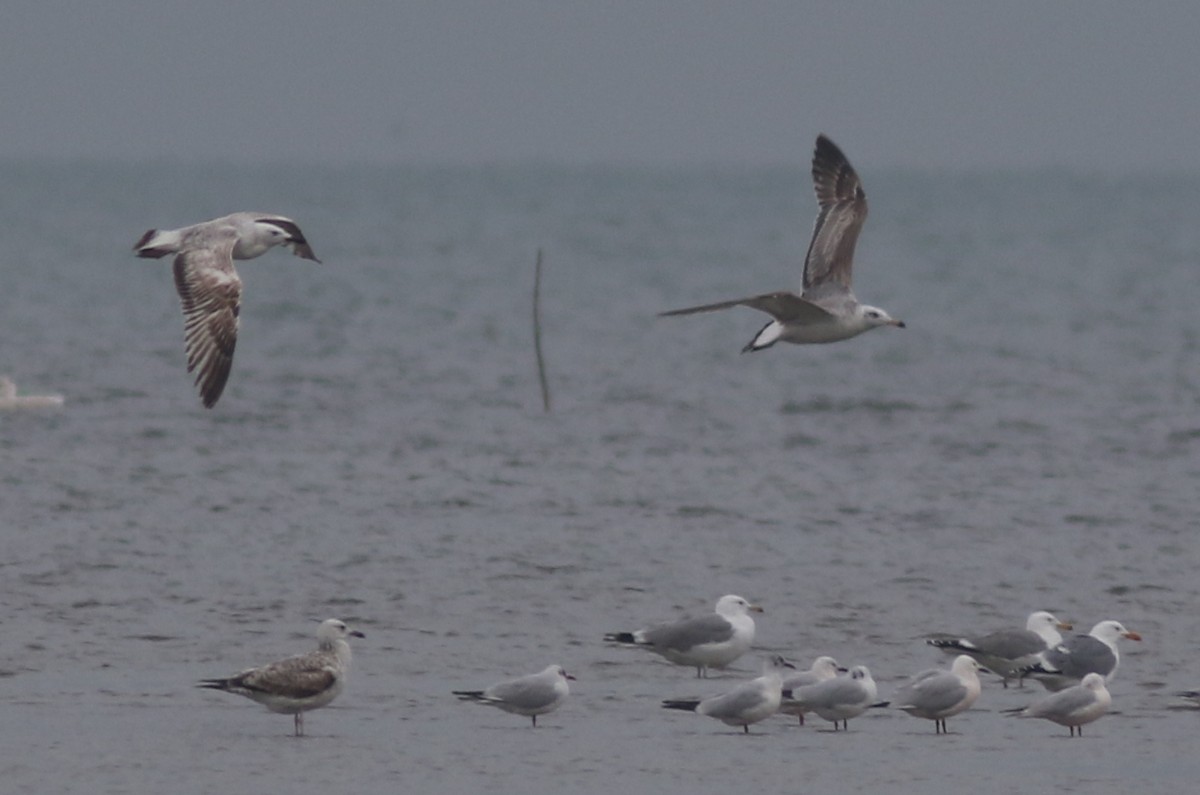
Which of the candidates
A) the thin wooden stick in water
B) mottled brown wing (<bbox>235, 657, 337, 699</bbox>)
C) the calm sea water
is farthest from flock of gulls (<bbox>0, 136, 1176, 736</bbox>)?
the thin wooden stick in water

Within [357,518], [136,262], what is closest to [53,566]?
[357,518]

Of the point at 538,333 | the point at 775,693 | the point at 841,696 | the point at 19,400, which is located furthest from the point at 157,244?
the point at 19,400

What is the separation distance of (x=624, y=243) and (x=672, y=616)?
3205 inches

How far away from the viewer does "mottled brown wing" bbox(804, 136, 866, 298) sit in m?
16.9

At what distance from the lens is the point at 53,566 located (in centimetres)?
1891

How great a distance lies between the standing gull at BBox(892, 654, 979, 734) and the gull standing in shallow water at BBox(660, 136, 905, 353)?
2520 millimetres

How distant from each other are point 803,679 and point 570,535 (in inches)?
279

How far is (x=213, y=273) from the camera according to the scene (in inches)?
574

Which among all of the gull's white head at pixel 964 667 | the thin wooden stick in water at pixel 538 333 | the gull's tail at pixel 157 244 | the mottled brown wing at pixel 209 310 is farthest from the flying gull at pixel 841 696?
the thin wooden stick in water at pixel 538 333

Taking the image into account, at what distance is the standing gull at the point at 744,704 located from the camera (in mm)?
13688

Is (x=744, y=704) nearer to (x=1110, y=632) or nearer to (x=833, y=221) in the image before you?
(x=1110, y=632)

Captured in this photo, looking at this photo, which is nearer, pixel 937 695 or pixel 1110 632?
pixel 937 695

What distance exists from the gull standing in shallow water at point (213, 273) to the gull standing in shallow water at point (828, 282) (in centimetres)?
283

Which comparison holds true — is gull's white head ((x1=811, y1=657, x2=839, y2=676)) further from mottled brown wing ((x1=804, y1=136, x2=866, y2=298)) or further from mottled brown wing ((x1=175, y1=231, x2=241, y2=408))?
mottled brown wing ((x1=175, y1=231, x2=241, y2=408))
